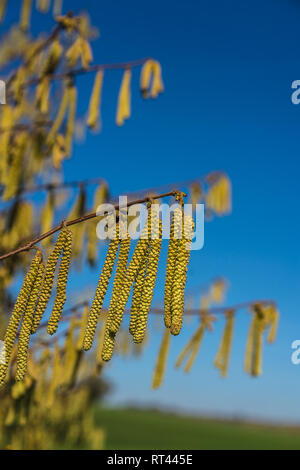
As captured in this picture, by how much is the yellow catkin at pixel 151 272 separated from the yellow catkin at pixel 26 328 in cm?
38

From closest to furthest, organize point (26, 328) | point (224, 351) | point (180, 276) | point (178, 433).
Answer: point (180, 276), point (26, 328), point (224, 351), point (178, 433)

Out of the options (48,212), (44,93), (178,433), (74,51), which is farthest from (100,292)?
(178,433)

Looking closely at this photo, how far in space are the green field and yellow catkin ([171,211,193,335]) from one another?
37.3 metres

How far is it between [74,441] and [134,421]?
149 ft

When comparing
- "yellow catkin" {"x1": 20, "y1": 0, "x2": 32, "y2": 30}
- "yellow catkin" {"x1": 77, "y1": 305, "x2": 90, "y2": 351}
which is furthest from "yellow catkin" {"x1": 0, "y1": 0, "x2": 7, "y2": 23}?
"yellow catkin" {"x1": 77, "y1": 305, "x2": 90, "y2": 351}

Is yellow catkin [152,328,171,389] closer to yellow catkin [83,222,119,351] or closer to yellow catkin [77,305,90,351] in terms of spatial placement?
yellow catkin [77,305,90,351]

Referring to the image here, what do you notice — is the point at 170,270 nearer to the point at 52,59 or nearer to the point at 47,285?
the point at 47,285

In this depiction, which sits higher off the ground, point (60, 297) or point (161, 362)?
point (161, 362)

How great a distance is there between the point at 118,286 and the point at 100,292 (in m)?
0.06

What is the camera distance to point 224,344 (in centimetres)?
396

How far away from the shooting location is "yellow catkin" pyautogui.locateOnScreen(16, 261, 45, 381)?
1834 mm

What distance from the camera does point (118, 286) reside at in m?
1.77

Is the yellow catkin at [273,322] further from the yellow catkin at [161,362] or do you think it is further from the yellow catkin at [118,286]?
the yellow catkin at [118,286]
